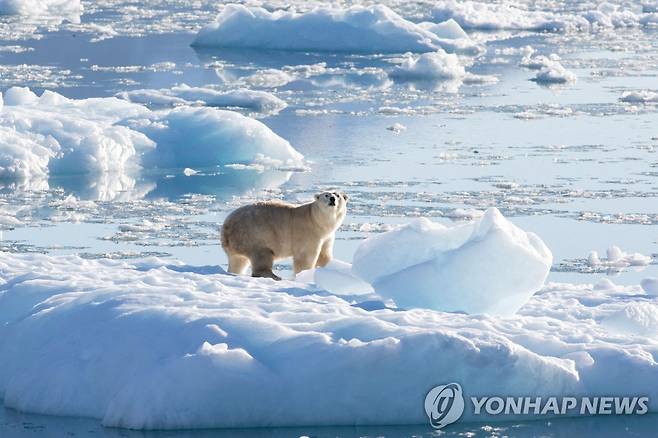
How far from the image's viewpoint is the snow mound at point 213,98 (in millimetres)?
15516

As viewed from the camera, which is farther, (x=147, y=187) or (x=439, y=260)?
(x=147, y=187)

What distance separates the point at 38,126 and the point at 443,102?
576cm

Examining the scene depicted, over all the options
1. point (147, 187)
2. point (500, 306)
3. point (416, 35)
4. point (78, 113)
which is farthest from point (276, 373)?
point (416, 35)

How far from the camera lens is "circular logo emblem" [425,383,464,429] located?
5.24 metres

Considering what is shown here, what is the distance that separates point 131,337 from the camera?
557cm

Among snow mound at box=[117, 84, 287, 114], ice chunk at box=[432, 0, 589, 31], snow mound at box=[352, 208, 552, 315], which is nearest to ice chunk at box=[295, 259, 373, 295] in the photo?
snow mound at box=[352, 208, 552, 315]

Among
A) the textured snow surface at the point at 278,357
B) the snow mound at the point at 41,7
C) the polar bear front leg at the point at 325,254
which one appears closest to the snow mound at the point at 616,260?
the polar bear front leg at the point at 325,254

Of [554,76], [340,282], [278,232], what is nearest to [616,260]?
[278,232]

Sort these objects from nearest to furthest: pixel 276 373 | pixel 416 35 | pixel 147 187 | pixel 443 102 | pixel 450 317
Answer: pixel 276 373, pixel 450 317, pixel 147 187, pixel 443 102, pixel 416 35

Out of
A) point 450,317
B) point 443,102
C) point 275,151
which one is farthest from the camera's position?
point 443,102

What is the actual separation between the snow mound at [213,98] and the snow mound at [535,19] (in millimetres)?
9524

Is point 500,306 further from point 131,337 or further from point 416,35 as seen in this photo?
point 416,35

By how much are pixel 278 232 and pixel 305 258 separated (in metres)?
0.19

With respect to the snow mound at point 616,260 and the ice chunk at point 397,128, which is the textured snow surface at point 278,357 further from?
the ice chunk at point 397,128
